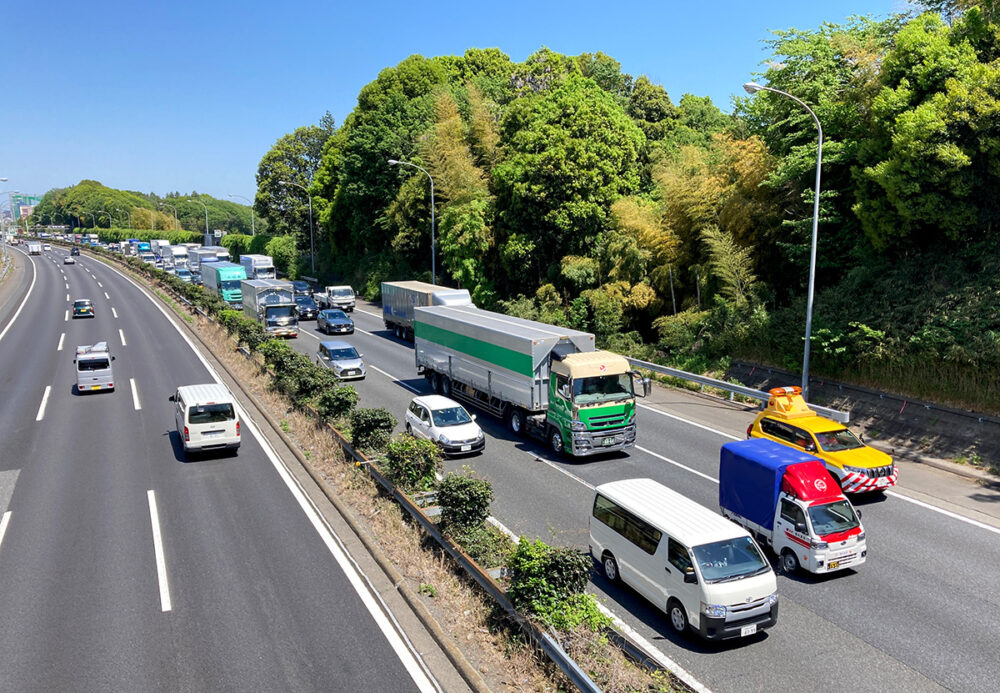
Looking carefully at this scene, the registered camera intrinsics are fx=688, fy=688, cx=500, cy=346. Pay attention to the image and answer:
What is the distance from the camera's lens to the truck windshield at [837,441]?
17484mm

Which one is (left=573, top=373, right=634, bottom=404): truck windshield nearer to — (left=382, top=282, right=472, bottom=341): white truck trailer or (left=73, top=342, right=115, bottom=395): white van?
(left=382, top=282, right=472, bottom=341): white truck trailer

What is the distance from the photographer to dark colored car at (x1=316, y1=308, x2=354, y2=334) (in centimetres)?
4444

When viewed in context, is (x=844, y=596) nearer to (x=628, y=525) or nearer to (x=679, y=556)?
(x=679, y=556)

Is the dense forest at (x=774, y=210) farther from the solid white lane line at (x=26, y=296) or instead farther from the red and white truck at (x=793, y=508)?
the solid white lane line at (x=26, y=296)

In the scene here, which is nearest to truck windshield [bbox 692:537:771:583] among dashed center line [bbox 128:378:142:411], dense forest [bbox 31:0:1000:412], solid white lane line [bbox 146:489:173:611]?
solid white lane line [bbox 146:489:173:611]

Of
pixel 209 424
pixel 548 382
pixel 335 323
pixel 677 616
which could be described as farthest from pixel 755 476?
pixel 335 323

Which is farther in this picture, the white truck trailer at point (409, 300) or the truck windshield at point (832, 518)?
the white truck trailer at point (409, 300)

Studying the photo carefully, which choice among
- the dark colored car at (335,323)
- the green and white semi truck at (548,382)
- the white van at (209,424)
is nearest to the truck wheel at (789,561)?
the green and white semi truck at (548,382)

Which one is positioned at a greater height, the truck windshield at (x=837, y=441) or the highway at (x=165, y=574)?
the truck windshield at (x=837, y=441)

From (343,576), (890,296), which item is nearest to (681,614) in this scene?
(343,576)

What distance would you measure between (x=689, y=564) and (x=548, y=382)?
1098cm

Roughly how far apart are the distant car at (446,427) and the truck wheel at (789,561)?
31.5 feet

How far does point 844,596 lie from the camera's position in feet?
41.1

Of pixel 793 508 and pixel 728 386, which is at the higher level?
pixel 793 508
